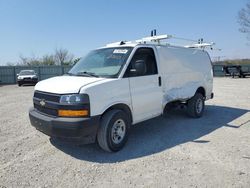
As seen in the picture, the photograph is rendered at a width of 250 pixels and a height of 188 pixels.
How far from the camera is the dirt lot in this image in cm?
364

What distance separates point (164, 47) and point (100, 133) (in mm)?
2924

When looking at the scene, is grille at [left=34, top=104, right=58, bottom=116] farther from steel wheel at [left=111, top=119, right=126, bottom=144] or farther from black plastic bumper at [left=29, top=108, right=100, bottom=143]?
steel wheel at [left=111, top=119, right=126, bottom=144]

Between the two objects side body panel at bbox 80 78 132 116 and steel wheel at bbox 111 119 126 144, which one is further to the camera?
steel wheel at bbox 111 119 126 144

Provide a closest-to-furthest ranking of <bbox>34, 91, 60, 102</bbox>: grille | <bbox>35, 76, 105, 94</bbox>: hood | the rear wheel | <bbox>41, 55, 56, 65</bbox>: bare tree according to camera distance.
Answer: <bbox>35, 76, 105, 94</bbox>: hood → <bbox>34, 91, 60, 102</bbox>: grille → the rear wheel → <bbox>41, 55, 56, 65</bbox>: bare tree

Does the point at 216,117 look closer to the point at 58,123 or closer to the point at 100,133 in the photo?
the point at 100,133

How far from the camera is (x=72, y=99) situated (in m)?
4.15

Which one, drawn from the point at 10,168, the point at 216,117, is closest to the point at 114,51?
the point at 10,168

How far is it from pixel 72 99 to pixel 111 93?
0.76 m

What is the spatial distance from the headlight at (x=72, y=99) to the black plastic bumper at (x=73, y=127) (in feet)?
1.02

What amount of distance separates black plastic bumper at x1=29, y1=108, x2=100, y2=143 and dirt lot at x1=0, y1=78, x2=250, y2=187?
19.1 inches

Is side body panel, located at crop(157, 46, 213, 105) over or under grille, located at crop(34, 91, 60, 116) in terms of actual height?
over

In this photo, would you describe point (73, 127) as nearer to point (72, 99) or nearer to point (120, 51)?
point (72, 99)

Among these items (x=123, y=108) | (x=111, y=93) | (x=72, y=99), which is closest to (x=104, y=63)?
(x=111, y=93)

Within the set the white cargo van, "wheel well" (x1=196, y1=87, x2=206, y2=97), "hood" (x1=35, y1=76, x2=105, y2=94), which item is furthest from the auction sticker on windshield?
"wheel well" (x1=196, y1=87, x2=206, y2=97)
